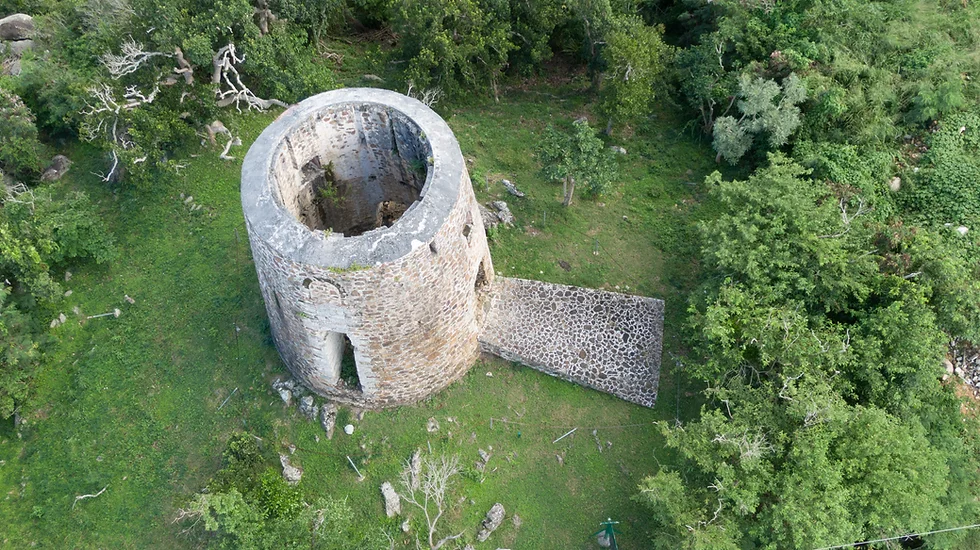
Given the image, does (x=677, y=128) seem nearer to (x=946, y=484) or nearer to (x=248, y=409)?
(x=946, y=484)

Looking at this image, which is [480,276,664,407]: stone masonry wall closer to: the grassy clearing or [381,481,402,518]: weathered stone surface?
the grassy clearing

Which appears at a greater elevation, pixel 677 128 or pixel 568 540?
pixel 677 128

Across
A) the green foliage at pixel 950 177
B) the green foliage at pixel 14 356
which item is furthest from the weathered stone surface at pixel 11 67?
the green foliage at pixel 950 177

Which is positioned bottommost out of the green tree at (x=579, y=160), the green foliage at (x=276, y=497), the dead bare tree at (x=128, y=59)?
the green foliage at (x=276, y=497)

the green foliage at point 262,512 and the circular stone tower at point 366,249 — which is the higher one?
the circular stone tower at point 366,249

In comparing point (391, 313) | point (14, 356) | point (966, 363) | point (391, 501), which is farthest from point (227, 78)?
point (966, 363)

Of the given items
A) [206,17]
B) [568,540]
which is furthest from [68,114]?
[568,540]

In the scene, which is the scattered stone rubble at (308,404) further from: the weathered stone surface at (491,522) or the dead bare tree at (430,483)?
the weathered stone surface at (491,522)
